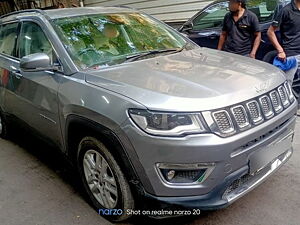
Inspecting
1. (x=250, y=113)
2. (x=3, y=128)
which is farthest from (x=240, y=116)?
(x=3, y=128)

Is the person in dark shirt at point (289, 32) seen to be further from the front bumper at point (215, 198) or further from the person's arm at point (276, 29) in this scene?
the front bumper at point (215, 198)

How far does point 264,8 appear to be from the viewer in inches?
228

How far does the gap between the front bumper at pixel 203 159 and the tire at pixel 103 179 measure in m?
0.25

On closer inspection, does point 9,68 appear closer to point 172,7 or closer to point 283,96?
point 283,96

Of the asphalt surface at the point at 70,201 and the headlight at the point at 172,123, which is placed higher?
the headlight at the point at 172,123

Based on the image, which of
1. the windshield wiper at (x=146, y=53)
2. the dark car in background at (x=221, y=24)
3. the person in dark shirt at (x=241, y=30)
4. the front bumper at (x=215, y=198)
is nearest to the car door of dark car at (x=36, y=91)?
the windshield wiper at (x=146, y=53)

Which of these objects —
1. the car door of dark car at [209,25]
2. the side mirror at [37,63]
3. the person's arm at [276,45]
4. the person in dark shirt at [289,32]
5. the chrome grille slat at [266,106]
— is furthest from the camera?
the car door of dark car at [209,25]

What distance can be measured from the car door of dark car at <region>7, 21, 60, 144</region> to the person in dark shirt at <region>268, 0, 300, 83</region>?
2922 mm

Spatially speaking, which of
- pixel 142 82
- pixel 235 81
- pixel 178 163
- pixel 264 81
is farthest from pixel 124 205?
pixel 264 81

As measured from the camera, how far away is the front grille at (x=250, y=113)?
233cm

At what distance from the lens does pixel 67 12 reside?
3.72 meters

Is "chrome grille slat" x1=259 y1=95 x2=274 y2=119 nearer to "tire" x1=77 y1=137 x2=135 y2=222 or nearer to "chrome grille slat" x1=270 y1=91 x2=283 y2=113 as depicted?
"chrome grille slat" x1=270 y1=91 x2=283 y2=113

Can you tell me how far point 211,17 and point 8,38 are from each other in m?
3.85

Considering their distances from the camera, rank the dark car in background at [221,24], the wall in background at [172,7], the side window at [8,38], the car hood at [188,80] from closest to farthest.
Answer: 1. the car hood at [188,80]
2. the side window at [8,38]
3. the dark car in background at [221,24]
4. the wall in background at [172,7]
